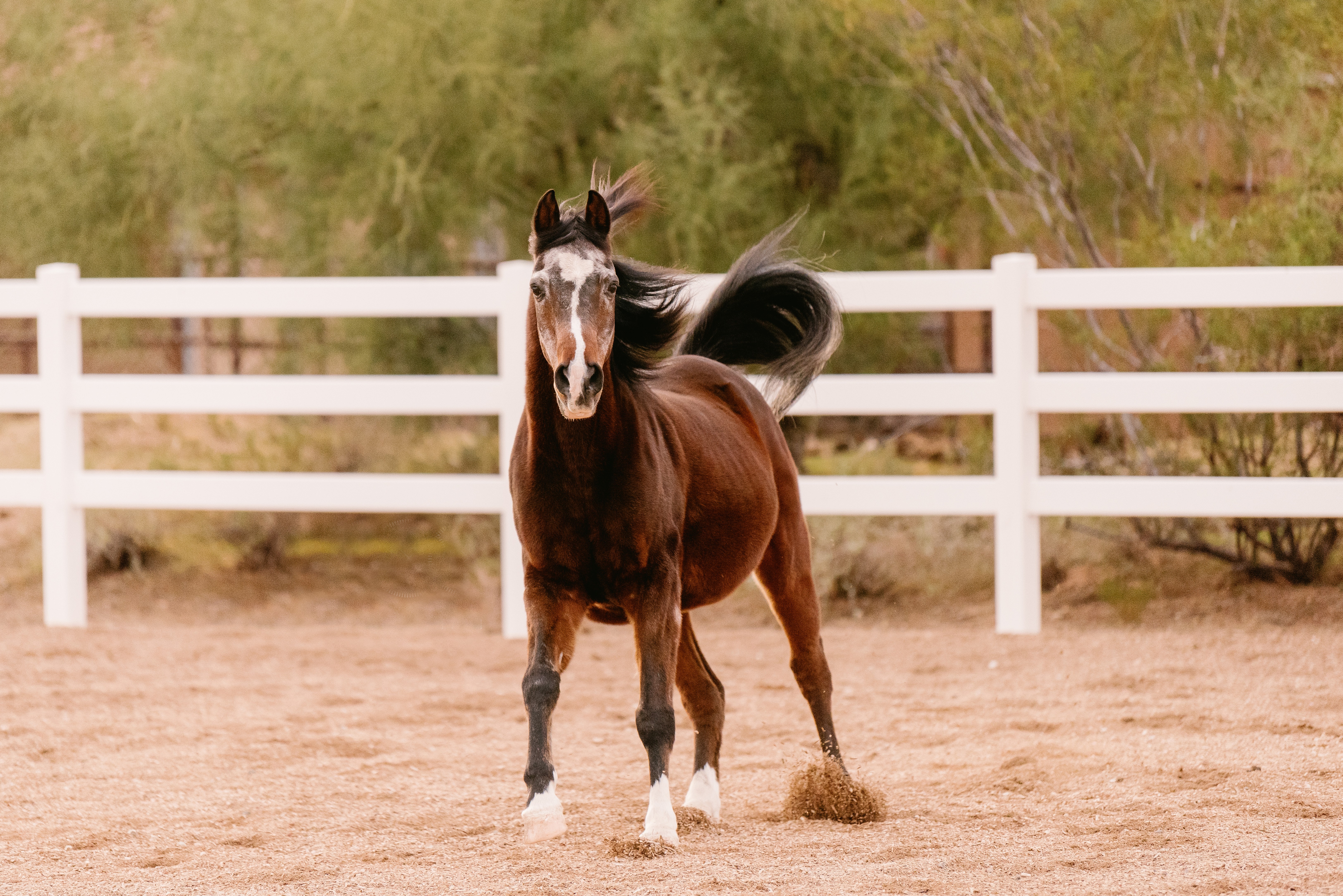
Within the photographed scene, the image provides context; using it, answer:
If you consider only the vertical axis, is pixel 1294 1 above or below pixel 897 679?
above

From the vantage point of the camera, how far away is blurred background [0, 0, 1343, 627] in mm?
8156

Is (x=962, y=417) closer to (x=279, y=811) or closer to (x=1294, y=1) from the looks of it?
(x=1294, y=1)

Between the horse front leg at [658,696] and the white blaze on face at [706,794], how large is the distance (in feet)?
1.12

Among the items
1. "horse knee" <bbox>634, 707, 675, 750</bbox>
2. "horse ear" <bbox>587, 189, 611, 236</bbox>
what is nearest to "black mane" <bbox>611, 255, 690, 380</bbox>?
"horse ear" <bbox>587, 189, 611, 236</bbox>

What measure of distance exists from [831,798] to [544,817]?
1.02 metres

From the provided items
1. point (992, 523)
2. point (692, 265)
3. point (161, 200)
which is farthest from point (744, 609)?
point (161, 200)

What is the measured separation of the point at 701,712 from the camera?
4664mm

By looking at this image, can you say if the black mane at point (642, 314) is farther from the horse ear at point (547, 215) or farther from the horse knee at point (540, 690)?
the horse knee at point (540, 690)

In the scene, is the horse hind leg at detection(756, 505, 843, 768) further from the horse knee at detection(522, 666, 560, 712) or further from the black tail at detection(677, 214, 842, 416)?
the horse knee at detection(522, 666, 560, 712)

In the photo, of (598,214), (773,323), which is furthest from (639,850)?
(773,323)

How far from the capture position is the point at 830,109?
9.84 metres

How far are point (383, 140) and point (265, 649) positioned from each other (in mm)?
3812

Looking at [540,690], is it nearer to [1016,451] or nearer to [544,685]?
[544,685]

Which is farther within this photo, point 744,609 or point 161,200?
point 161,200
